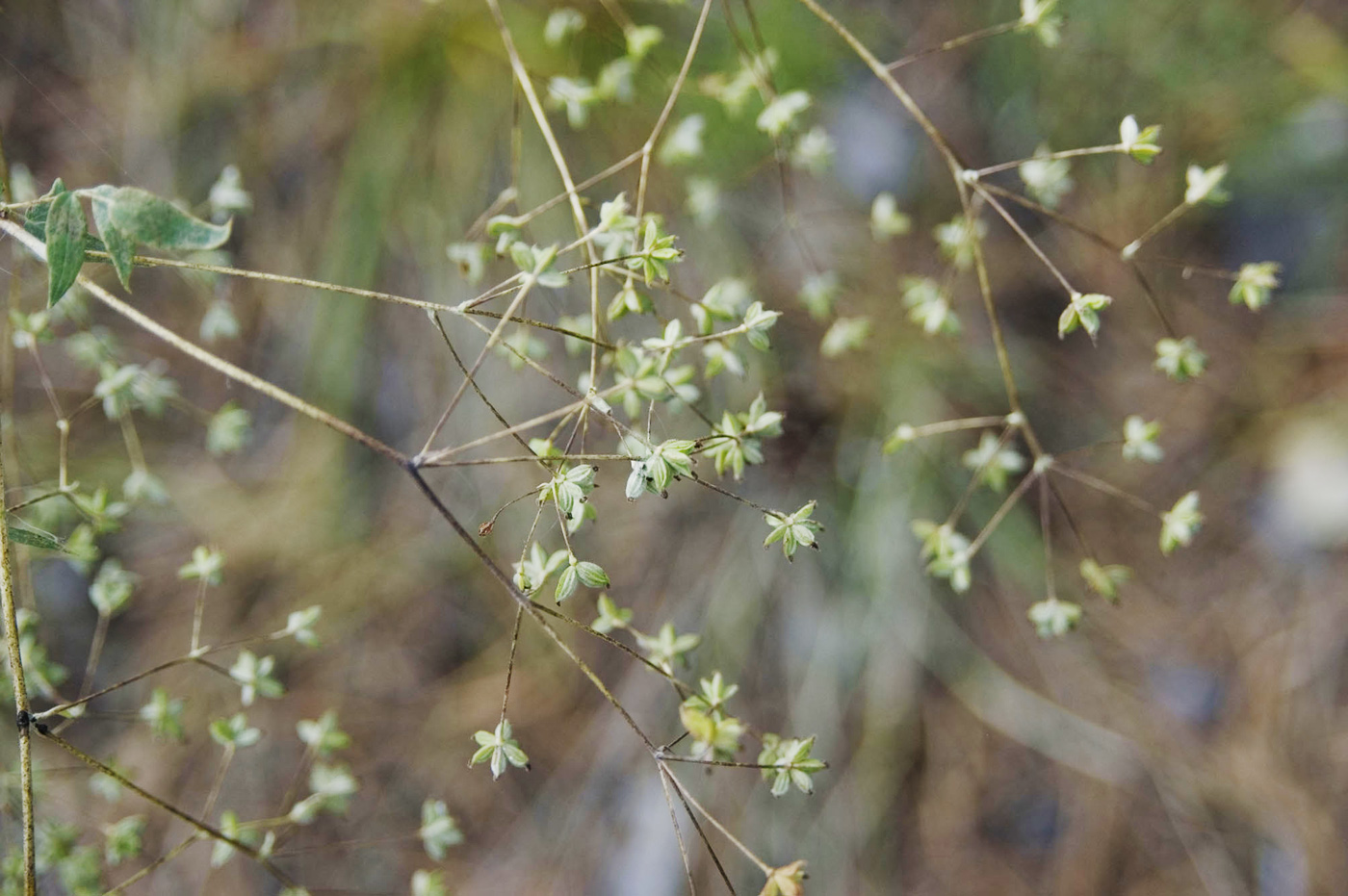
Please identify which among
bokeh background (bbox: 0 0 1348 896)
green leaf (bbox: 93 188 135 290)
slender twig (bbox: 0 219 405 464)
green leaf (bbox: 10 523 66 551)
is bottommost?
bokeh background (bbox: 0 0 1348 896)

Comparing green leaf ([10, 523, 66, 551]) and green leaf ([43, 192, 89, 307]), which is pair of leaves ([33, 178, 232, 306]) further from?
green leaf ([10, 523, 66, 551])

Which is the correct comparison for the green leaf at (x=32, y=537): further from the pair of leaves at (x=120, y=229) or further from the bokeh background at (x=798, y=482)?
the bokeh background at (x=798, y=482)

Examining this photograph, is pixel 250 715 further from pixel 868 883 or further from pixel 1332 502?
pixel 1332 502

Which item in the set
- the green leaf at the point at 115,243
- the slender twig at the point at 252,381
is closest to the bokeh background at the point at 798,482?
the slender twig at the point at 252,381

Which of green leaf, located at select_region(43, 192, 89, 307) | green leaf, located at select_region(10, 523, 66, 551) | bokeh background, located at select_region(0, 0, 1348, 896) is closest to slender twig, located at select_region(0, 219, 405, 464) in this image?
green leaf, located at select_region(43, 192, 89, 307)

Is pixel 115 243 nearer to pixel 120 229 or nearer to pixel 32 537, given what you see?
pixel 120 229

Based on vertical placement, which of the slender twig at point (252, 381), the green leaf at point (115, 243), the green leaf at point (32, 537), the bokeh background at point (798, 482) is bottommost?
the bokeh background at point (798, 482)

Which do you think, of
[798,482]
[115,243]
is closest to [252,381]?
[115,243]
